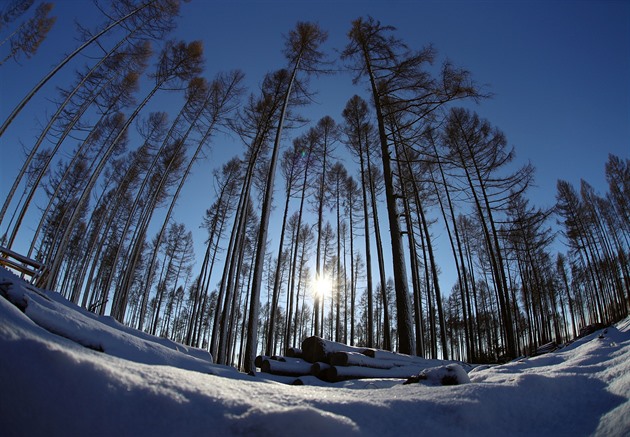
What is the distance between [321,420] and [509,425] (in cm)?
83

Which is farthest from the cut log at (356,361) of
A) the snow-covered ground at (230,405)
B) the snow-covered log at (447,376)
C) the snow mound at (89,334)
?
the snow-covered ground at (230,405)

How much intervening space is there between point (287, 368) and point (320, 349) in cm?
77

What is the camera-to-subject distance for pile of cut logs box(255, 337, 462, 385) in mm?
4617

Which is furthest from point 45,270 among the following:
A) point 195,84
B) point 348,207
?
point 348,207

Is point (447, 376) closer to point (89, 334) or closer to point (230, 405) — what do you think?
point (230, 405)

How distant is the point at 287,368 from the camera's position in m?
5.40

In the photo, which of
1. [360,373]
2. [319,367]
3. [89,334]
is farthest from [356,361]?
[89,334]

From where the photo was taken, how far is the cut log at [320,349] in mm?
5301

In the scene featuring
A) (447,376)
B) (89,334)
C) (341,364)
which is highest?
(89,334)

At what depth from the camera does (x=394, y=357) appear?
17.4 feet

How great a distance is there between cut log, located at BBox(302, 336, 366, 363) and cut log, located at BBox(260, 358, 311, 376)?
0.17 meters

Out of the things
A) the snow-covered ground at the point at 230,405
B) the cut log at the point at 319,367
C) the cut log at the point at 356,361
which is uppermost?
the snow-covered ground at the point at 230,405

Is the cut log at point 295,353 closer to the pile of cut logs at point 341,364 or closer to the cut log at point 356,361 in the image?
the pile of cut logs at point 341,364

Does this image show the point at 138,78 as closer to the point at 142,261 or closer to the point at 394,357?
the point at 394,357
